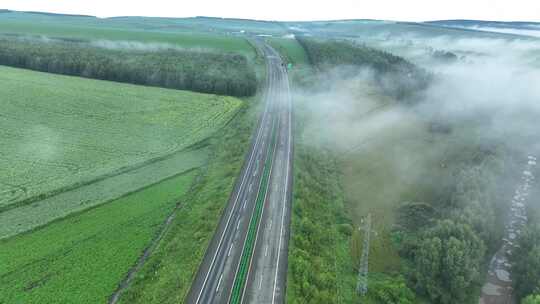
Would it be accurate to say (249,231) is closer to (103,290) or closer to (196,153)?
(103,290)

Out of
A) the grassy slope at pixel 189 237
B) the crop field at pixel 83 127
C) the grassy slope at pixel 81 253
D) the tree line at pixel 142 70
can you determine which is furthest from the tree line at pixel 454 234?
the tree line at pixel 142 70

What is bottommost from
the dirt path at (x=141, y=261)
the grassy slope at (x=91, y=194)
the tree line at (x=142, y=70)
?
the dirt path at (x=141, y=261)

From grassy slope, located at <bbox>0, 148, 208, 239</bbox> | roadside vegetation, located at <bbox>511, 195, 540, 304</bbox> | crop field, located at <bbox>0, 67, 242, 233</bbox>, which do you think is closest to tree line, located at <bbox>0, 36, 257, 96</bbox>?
crop field, located at <bbox>0, 67, 242, 233</bbox>

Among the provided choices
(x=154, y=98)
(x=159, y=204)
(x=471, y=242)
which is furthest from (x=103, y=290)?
(x=154, y=98)

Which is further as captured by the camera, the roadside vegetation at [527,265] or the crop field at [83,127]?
the crop field at [83,127]

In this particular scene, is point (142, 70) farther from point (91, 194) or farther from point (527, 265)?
point (527, 265)

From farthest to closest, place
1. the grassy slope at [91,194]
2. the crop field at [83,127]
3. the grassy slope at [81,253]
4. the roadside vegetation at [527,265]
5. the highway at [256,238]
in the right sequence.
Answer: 1. the crop field at [83,127]
2. the grassy slope at [91,194]
3. the highway at [256,238]
4. the roadside vegetation at [527,265]
5. the grassy slope at [81,253]

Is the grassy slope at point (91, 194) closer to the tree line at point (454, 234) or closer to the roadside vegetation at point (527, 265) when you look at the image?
the tree line at point (454, 234)
